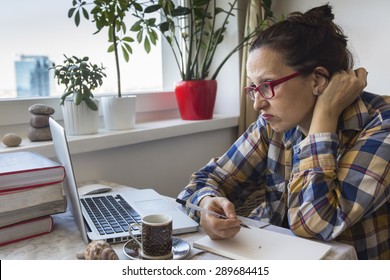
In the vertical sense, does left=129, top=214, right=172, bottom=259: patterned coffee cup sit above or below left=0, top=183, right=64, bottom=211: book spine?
below

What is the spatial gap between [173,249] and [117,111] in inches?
31.1

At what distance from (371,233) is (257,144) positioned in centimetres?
37

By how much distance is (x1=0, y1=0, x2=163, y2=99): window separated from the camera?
4.60 ft

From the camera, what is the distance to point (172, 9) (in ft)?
5.23

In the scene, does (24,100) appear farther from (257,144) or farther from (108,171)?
(257,144)

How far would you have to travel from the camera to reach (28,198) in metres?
0.86

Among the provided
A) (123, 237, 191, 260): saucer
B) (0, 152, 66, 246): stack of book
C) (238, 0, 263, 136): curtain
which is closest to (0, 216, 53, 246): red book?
(0, 152, 66, 246): stack of book

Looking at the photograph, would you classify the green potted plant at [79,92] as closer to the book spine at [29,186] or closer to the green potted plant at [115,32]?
the green potted plant at [115,32]

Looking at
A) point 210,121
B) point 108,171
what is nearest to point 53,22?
point 108,171

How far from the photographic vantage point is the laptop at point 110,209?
0.82 meters

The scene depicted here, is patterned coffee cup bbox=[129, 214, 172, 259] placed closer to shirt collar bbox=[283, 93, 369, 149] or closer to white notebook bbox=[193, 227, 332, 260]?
white notebook bbox=[193, 227, 332, 260]

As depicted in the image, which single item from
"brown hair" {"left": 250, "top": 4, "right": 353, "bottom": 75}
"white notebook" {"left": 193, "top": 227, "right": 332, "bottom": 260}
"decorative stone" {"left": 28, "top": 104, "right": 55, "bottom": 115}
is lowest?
"white notebook" {"left": 193, "top": 227, "right": 332, "bottom": 260}

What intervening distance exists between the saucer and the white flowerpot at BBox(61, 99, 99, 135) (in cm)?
66

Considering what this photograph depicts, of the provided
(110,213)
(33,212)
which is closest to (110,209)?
(110,213)
